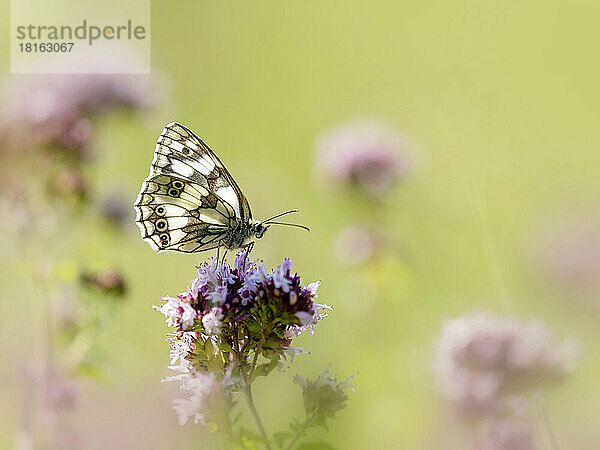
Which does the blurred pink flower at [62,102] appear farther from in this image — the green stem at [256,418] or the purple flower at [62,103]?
the green stem at [256,418]

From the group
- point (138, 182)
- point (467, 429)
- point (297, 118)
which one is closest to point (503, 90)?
point (297, 118)

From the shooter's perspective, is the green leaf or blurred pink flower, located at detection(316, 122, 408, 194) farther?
blurred pink flower, located at detection(316, 122, 408, 194)

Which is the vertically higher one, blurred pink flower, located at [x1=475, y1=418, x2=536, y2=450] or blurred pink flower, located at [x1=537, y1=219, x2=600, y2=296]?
blurred pink flower, located at [x1=537, y1=219, x2=600, y2=296]

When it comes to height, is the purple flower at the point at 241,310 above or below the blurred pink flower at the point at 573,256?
below

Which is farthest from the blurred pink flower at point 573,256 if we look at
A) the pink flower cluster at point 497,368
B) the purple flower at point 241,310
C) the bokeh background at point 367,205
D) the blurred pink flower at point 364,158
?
the purple flower at point 241,310

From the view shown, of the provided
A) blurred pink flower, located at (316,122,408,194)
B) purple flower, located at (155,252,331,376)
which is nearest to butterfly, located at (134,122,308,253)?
purple flower, located at (155,252,331,376)

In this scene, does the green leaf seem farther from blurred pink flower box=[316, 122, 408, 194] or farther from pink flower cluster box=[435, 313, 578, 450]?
blurred pink flower box=[316, 122, 408, 194]

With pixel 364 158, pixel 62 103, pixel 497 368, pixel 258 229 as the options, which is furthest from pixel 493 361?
pixel 62 103
